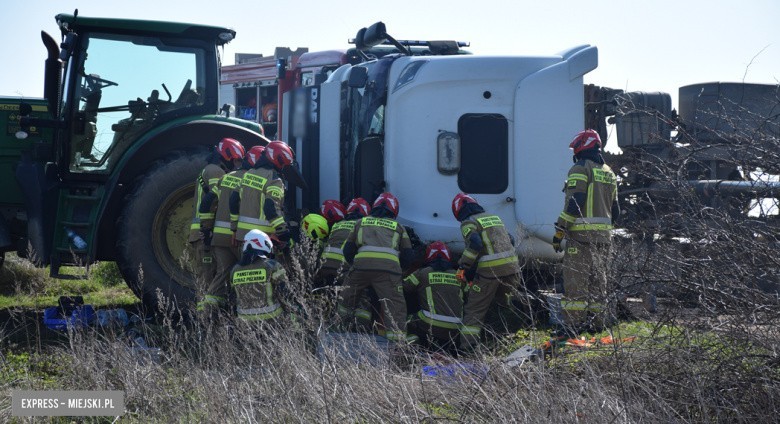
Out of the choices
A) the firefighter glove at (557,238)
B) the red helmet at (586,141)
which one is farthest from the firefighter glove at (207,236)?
the red helmet at (586,141)

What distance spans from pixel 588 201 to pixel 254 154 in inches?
117

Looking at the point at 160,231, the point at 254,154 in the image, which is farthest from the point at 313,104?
the point at 160,231

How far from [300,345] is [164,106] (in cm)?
371

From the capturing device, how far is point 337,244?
26.7 ft

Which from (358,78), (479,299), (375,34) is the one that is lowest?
(479,299)

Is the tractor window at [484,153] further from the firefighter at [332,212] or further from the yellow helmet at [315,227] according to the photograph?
the yellow helmet at [315,227]

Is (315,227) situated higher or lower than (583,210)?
lower

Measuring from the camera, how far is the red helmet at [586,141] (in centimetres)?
769

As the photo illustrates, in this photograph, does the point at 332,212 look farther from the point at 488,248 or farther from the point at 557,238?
the point at 557,238

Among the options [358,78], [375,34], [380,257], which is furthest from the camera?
[375,34]

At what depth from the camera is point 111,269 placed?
35.2ft

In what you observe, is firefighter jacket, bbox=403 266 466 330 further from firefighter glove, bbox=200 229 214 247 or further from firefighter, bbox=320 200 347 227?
firefighter glove, bbox=200 229 214 247

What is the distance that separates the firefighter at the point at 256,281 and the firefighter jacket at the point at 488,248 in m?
1.69

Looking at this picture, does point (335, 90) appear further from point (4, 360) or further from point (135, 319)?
point (4, 360)
